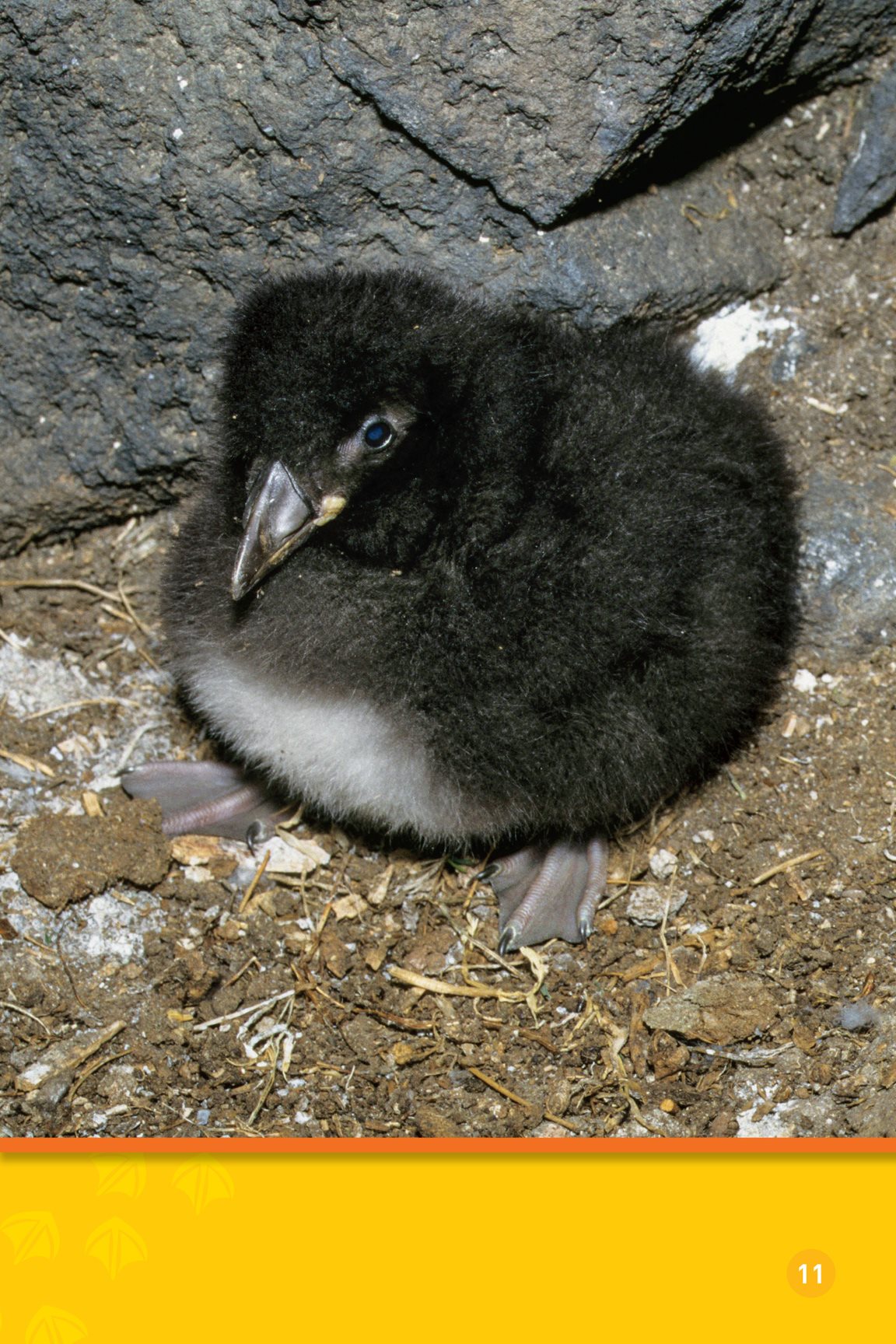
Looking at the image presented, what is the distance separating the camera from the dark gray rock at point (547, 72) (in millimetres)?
3531

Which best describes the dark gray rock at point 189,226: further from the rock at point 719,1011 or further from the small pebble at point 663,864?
the rock at point 719,1011

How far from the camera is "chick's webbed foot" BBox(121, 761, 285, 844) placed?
13.3 feet

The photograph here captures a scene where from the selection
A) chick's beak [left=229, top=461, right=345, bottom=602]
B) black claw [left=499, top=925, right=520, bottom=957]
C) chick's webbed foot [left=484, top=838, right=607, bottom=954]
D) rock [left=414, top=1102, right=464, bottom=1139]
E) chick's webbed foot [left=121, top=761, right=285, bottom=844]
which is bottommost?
chick's webbed foot [left=121, top=761, right=285, bottom=844]

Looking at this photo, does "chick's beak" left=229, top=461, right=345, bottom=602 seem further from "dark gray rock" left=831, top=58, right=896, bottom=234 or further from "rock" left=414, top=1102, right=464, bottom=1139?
"dark gray rock" left=831, top=58, right=896, bottom=234

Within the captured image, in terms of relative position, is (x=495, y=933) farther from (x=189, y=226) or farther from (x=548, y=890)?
(x=189, y=226)

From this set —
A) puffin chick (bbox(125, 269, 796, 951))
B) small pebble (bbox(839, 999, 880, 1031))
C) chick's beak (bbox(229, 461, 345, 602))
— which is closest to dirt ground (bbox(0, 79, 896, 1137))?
small pebble (bbox(839, 999, 880, 1031))

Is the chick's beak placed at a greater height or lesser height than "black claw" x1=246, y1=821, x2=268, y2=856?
greater

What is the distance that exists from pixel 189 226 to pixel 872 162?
6.60 feet

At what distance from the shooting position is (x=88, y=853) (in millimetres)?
3852

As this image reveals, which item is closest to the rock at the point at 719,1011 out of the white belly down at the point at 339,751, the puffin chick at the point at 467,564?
the puffin chick at the point at 467,564

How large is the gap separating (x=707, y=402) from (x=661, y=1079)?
5.74 ft

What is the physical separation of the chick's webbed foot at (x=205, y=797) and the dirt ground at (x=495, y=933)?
0.06 m

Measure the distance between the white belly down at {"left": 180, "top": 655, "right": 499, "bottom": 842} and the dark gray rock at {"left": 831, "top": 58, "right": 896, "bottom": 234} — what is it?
2174 millimetres

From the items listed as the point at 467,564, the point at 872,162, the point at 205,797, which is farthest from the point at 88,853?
the point at 872,162
